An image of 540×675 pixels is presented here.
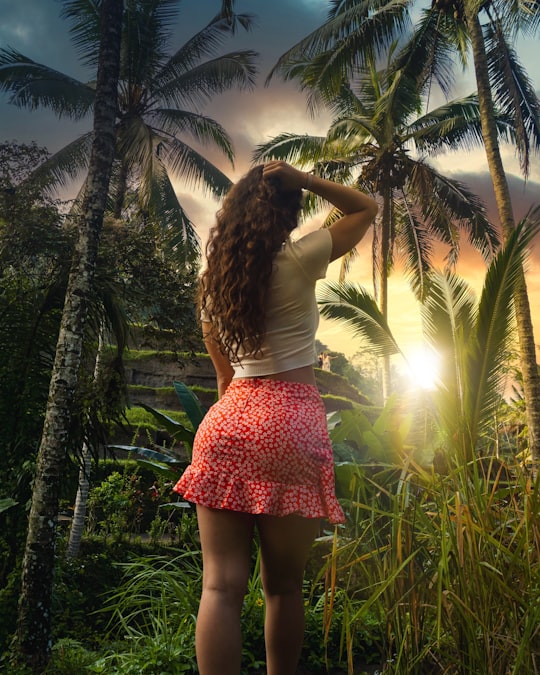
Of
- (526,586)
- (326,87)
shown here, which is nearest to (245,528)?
(526,586)

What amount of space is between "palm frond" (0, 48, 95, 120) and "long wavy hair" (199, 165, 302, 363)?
42.4 feet

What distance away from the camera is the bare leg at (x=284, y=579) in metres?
1.52

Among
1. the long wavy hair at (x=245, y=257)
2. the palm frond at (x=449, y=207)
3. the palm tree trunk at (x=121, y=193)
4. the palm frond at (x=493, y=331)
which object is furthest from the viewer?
the palm frond at (x=449, y=207)

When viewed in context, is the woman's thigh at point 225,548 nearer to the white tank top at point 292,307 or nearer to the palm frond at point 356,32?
the white tank top at point 292,307

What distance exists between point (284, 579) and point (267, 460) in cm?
36

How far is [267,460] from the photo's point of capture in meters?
1.51

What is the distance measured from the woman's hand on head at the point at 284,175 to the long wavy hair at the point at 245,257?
0.8 inches

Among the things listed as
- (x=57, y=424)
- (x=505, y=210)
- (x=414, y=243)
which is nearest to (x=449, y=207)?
(x=414, y=243)

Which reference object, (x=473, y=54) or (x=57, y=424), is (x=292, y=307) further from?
(x=473, y=54)

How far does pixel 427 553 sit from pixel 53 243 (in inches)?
234

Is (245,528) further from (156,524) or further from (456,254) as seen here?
(456,254)

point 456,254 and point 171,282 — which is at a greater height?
point 456,254

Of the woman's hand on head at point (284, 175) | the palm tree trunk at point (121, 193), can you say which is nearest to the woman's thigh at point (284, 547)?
the woman's hand on head at point (284, 175)

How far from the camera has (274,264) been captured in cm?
166
